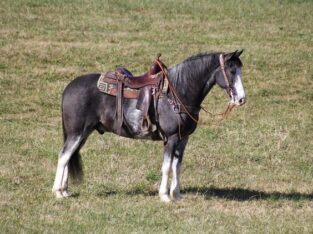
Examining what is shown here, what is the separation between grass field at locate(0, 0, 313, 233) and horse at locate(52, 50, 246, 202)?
42 cm

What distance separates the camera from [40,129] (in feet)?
53.3

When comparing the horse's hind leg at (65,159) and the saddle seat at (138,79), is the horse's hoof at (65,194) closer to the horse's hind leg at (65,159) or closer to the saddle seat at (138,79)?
the horse's hind leg at (65,159)

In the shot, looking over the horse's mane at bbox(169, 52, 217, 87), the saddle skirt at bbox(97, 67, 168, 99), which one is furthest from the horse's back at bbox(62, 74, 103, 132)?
the horse's mane at bbox(169, 52, 217, 87)

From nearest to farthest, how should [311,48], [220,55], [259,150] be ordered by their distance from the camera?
[220,55] < [259,150] < [311,48]

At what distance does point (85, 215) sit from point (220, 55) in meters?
2.80

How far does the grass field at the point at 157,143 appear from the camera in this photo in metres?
10.6

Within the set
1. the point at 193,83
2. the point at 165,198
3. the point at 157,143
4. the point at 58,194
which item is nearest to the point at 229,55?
the point at 193,83

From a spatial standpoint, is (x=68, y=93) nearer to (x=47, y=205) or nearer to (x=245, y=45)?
(x=47, y=205)

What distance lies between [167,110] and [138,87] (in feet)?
1.74

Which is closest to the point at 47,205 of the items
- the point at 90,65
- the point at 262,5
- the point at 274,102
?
the point at 274,102

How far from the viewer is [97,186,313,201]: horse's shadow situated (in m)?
11.8

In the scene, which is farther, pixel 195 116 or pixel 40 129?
pixel 40 129

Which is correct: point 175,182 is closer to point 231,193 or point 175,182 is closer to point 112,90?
point 231,193

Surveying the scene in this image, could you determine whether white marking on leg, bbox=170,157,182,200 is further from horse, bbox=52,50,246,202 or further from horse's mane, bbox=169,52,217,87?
horse's mane, bbox=169,52,217,87
